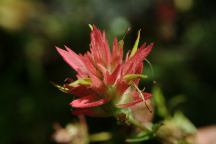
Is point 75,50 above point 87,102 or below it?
above

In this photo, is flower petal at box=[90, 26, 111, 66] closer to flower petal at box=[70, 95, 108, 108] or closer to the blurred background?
flower petal at box=[70, 95, 108, 108]

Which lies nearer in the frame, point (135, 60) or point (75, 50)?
point (135, 60)

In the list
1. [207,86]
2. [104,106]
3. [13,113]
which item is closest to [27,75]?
[13,113]

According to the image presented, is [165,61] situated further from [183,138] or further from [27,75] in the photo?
[183,138]

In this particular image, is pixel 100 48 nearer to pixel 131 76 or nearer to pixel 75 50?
pixel 131 76

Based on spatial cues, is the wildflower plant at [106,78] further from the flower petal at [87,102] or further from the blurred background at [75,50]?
the blurred background at [75,50]

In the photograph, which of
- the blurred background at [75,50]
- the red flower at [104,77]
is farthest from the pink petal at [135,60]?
the blurred background at [75,50]

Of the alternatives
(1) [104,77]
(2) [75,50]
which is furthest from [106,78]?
(2) [75,50]
